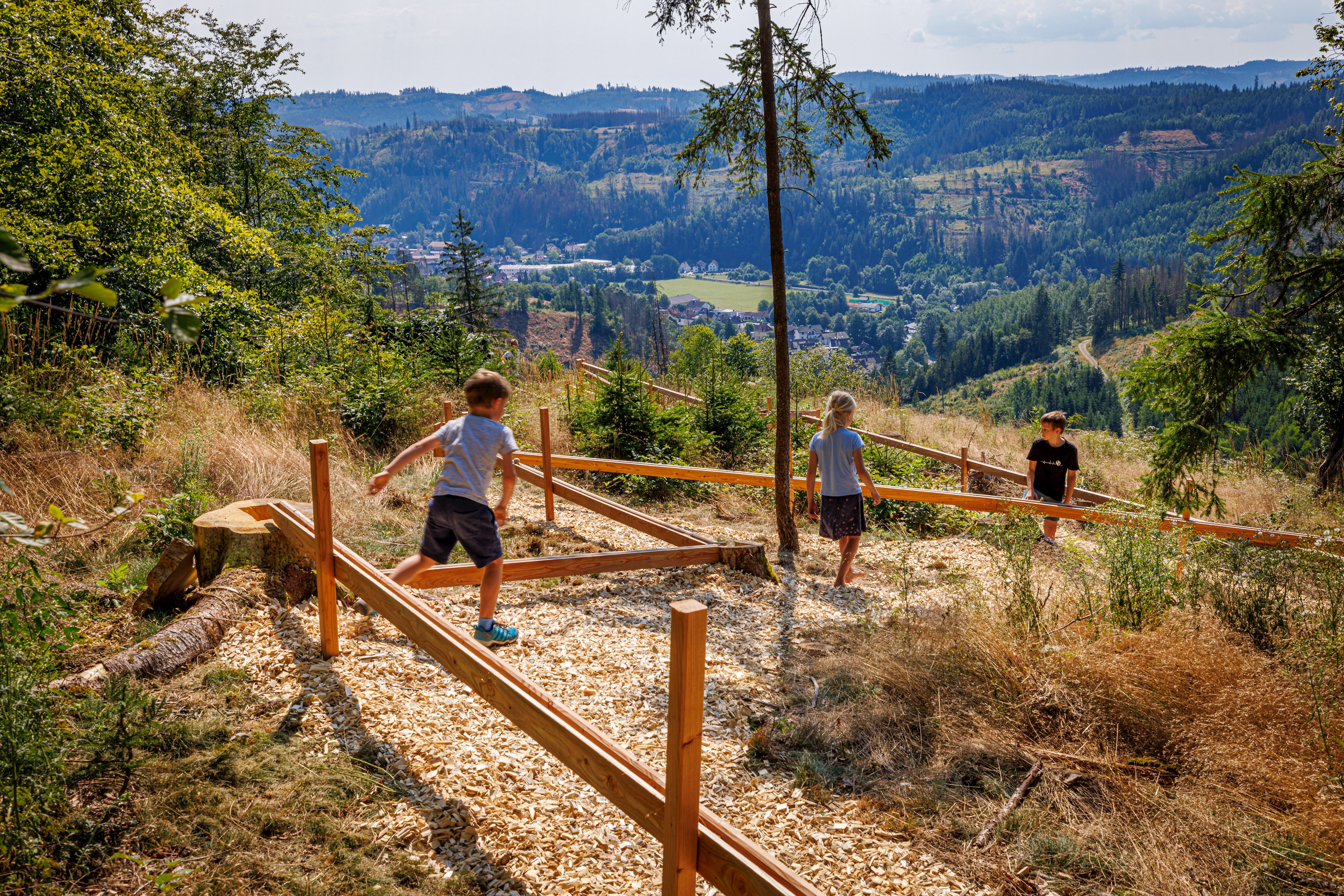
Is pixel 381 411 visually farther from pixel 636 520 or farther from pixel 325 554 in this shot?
pixel 325 554

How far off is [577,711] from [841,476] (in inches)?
119

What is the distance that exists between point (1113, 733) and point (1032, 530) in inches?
65.4

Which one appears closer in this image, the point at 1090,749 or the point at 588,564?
the point at 1090,749

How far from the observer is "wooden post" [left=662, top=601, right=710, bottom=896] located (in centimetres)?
194

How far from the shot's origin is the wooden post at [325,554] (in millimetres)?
3938

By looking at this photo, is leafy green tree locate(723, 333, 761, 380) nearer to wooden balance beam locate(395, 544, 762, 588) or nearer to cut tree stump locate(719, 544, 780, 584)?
cut tree stump locate(719, 544, 780, 584)

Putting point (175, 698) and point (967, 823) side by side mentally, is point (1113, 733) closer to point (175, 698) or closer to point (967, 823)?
point (967, 823)

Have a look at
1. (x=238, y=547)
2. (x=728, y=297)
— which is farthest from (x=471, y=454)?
(x=728, y=297)

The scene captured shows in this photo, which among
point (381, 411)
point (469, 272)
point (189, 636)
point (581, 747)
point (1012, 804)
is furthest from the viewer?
point (469, 272)

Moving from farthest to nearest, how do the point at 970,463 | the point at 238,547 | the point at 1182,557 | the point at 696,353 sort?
the point at 696,353 → the point at 970,463 → the point at 1182,557 → the point at 238,547

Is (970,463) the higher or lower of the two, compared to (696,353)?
lower

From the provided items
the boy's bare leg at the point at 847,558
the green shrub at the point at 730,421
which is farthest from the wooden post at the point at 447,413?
the boy's bare leg at the point at 847,558

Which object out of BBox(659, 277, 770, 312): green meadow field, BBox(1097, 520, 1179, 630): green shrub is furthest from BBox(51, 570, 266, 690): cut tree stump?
BBox(659, 277, 770, 312): green meadow field

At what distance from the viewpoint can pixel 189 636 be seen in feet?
13.2
